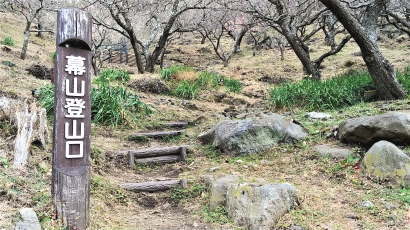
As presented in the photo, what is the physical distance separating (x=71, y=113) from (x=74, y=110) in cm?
4

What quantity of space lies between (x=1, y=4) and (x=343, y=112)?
1490 cm

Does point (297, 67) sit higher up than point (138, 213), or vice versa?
point (297, 67)

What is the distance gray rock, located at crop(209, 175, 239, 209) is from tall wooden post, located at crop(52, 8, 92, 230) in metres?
1.39

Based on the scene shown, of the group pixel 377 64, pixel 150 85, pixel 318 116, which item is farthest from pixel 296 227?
pixel 150 85

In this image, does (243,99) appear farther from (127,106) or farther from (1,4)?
(1,4)

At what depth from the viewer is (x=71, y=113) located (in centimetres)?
362

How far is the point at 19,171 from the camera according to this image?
176 inches

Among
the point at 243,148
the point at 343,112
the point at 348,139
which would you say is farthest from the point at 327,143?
the point at 343,112

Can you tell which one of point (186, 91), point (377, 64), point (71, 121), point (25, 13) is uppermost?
point (25, 13)

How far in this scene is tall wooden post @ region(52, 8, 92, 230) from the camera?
11.8ft

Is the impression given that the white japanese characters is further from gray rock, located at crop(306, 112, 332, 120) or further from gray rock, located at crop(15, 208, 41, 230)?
gray rock, located at crop(306, 112, 332, 120)

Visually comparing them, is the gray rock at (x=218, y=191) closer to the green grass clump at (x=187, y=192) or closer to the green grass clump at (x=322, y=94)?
the green grass clump at (x=187, y=192)

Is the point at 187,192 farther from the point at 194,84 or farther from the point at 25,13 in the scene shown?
the point at 25,13

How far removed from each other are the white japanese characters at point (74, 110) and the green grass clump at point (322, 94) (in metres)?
5.72
